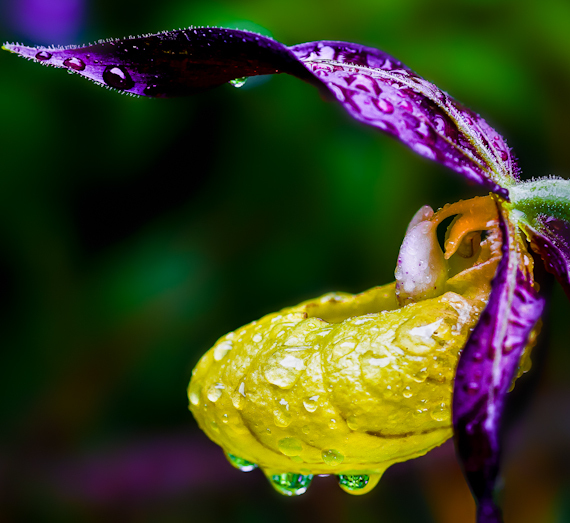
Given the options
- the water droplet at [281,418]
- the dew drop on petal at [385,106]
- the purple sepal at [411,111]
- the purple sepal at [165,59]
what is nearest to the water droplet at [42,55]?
the purple sepal at [165,59]

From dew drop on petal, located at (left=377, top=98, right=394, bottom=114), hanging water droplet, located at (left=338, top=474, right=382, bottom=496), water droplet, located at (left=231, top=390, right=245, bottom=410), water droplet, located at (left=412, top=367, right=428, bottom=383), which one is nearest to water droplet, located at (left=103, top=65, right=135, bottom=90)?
dew drop on petal, located at (left=377, top=98, right=394, bottom=114)

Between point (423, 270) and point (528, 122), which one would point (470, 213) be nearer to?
point (423, 270)

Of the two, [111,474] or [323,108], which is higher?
[323,108]

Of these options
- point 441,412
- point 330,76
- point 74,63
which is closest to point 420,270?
point 441,412

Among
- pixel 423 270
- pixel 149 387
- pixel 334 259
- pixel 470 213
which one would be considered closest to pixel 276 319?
pixel 423 270

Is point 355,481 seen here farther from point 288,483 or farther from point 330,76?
point 330,76

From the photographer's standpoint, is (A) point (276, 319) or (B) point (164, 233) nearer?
(A) point (276, 319)

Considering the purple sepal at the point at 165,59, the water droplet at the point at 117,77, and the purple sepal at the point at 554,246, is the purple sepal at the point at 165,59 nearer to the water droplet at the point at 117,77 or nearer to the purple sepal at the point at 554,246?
the water droplet at the point at 117,77
